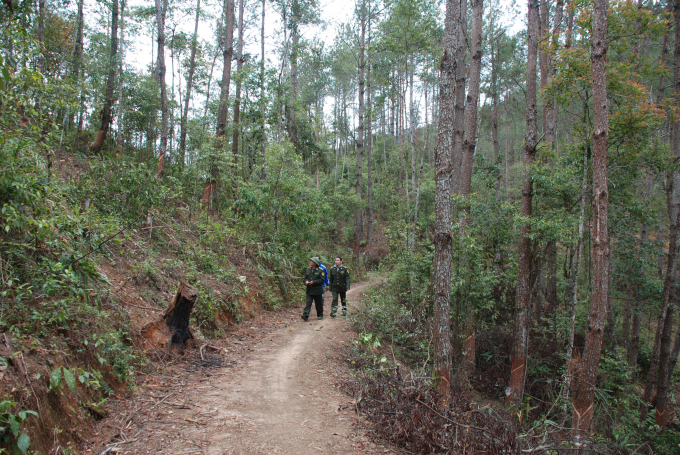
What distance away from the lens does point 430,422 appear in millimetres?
4082

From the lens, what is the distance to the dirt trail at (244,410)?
3.67 metres

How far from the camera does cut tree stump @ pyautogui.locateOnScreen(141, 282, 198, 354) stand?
554 centimetres

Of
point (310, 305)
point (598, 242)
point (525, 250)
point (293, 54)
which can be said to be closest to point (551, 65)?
point (525, 250)

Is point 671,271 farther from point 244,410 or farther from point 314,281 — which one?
point 244,410

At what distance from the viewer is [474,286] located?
8430 mm

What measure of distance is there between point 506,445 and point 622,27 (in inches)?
360

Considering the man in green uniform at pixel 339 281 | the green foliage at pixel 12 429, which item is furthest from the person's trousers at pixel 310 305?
the green foliage at pixel 12 429

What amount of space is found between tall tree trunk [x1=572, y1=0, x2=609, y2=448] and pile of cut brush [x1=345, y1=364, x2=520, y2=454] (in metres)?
2.45

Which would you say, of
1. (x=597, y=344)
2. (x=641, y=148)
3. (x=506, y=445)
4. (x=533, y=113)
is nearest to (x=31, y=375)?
(x=506, y=445)

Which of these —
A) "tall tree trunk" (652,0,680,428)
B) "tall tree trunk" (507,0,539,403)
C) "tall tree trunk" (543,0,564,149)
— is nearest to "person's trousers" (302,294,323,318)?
"tall tree trunk" (507,0,539,403)

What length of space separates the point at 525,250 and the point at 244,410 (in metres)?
7.24

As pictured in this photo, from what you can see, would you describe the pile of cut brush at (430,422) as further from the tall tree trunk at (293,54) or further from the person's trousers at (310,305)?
the tall tree trunk at (293,54)

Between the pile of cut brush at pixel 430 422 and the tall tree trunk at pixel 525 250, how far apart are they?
193 inches

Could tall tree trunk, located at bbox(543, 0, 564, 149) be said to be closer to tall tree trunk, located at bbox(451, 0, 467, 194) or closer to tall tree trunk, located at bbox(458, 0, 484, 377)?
tall tree trunk, located at bbox(458, 0, 484, 377)
